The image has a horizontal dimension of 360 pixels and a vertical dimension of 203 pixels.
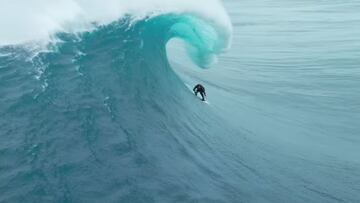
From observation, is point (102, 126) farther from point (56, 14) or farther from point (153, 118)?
point (56, 14)

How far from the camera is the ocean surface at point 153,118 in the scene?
10.7 metres

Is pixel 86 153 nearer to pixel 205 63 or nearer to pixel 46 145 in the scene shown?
pixel 46 145

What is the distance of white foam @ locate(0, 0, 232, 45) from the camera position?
15.8m

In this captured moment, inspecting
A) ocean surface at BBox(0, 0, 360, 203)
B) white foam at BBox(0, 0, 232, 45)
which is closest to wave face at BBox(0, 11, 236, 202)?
ocean surface at BBox(0, 0, 360, 203)

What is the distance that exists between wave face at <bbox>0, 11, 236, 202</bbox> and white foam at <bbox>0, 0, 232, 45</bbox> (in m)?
0.43

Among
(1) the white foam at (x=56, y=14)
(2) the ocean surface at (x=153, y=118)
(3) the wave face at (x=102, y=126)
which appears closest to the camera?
(3) the wave face at (x=102, y=126)

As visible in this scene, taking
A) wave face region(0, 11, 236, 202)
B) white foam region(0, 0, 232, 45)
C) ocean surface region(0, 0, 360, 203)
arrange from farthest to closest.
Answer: white foam region(0, 0, 232, 45) → ocean surface region(0, 0, 360, 203) → wave face region(0, 11, 236, 202)

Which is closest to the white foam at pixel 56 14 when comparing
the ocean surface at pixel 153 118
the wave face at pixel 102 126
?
the ocean surface at pixel 153 118

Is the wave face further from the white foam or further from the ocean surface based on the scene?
the white foam

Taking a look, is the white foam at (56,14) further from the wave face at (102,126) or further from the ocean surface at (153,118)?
the wave face at (102,126)

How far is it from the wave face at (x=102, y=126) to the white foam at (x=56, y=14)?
16.8 inches

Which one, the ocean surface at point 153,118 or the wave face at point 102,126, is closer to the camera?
the wave face at point 102,126

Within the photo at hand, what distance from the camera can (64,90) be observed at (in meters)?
13.4

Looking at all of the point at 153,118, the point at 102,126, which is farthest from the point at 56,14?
the point at 102,126
